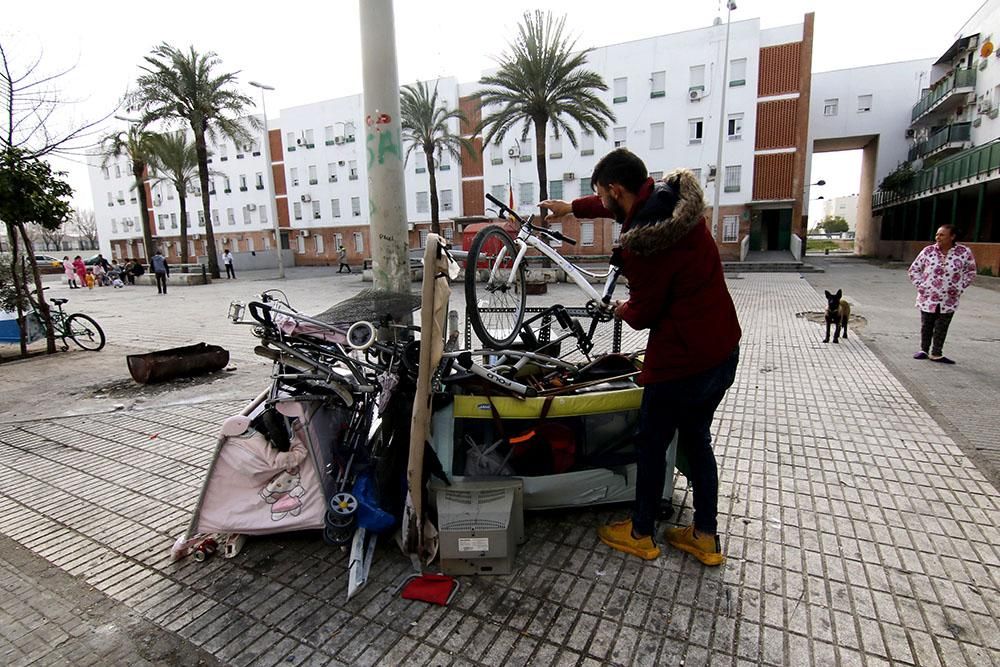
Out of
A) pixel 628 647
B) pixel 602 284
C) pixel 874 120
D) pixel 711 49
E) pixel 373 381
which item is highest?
pixel 711 49

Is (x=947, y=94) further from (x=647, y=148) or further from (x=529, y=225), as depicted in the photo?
(x=529, y=225)

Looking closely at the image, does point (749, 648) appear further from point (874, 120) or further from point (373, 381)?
point (874, 120)

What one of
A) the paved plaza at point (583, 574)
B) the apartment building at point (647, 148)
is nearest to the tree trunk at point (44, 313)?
the paved plaza at point (583, 574)

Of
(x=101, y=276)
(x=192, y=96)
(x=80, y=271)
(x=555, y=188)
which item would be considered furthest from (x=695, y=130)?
(x=101, y=276)

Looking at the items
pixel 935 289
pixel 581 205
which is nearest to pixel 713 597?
pixel 581 205

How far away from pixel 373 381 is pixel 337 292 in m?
17.1

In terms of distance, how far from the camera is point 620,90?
110 feet

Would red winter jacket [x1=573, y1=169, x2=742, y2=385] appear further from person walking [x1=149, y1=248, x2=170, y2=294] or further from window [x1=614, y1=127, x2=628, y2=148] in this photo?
window [x1=614, y1=127, x2=628, y2=148]

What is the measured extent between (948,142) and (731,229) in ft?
36.6

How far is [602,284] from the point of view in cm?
460

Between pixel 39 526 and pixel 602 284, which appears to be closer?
pixel 39 526

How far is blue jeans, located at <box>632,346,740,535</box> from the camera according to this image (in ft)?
8.21

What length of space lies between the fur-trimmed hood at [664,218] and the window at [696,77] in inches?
1351

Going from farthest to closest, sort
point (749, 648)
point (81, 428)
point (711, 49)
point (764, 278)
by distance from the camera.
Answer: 1. point (711, 49)
2. point (764, 278)
3. point (81, 428)
4. point (749, 648)
